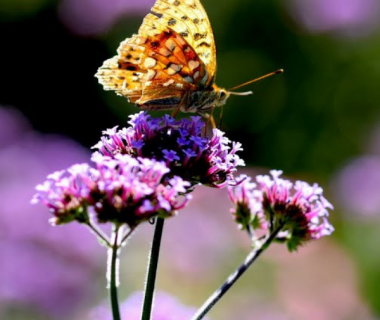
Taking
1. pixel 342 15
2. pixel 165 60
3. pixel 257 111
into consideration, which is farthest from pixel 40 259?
pixel 342 15

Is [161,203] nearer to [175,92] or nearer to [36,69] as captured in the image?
[175,92]

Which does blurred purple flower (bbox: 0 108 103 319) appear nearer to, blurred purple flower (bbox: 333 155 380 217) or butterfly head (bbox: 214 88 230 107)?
butterfly head (bbox: 214 88 230 107)

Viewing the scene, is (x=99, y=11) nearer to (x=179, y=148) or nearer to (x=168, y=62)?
(x=168, y=62)

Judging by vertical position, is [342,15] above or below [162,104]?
above

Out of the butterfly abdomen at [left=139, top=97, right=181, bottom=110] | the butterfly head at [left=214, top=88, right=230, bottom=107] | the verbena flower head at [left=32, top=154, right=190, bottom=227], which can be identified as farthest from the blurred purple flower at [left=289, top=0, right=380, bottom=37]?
the verbena flower head at [left=32, top=154, right=190, bottom=227]

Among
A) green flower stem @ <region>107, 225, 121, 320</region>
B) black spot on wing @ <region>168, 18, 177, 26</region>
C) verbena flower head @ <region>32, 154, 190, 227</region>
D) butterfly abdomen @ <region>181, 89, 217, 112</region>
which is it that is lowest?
green flower stem @ <region>107, 225, 121, 320</region>

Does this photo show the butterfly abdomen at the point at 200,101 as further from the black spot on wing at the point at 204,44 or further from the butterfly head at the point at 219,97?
the black spot on wing at the point at 204,44

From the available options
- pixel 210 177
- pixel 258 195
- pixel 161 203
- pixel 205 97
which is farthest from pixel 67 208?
pixel 205 97
